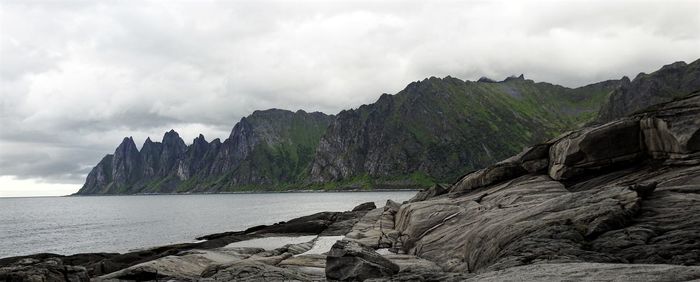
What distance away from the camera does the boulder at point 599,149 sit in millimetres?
37612

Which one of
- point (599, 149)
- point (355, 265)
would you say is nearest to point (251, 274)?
point (355, 265)

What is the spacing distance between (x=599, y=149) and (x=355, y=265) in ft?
77.4

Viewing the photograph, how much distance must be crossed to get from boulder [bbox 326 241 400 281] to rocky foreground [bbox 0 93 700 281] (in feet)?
0.30

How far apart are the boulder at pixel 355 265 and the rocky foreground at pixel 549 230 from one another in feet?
0.30

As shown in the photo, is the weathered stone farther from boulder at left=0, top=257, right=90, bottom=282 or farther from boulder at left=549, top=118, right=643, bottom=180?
boulder at left=549, top=118, right=643, bottom=180

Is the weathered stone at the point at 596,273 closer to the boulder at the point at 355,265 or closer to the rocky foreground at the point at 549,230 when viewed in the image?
the rocky foreground at the point at 549,230

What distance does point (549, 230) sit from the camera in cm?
2564

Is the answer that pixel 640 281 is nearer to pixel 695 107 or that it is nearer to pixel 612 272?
pixel 612 272

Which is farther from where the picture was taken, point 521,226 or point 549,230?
point 521,226

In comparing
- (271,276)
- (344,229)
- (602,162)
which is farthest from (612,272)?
(344,229)

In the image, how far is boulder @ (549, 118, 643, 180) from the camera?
1481 inches

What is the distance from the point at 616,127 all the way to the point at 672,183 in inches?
364

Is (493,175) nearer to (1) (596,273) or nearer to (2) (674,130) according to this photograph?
(2) (674,130)

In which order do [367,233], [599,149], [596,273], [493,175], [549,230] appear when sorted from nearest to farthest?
1. [596,273]
2. [549,230]
3. [599,149]
4. [493,175]
5. [367,233]
